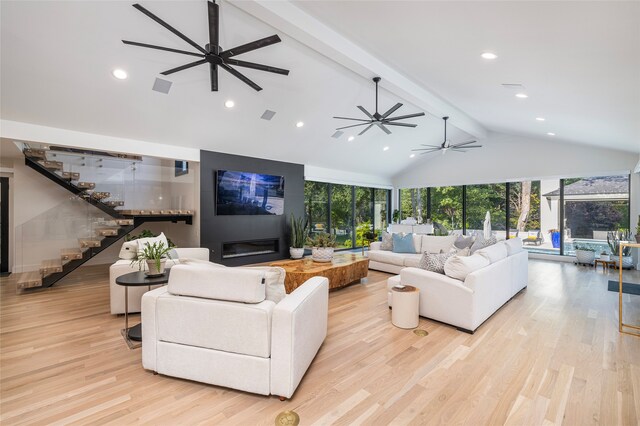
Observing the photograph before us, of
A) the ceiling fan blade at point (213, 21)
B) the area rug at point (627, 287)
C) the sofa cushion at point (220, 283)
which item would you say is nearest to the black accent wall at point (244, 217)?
the ceiling fan blade at point (213, 21)

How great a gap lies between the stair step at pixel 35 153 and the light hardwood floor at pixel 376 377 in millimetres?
3045

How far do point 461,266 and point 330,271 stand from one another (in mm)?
1956

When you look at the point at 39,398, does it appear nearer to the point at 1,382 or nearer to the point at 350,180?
the point at 1,382

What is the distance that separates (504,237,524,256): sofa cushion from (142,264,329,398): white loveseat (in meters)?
3.52

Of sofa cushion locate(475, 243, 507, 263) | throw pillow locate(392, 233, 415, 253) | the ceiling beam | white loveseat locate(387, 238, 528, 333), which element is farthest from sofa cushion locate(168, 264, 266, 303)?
throw pillow locate(392, 233, 415, 253)

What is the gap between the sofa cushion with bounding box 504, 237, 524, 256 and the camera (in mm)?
4438

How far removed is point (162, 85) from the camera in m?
4.39

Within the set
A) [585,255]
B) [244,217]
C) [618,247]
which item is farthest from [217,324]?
[618,247]

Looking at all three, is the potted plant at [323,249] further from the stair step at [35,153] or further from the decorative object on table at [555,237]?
the decorative object on table at [555,237]

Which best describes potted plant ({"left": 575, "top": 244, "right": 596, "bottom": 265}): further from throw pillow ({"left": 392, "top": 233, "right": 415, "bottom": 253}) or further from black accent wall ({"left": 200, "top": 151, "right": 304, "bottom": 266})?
black accent wall ({"left": 200, "top": 151, "right": 304, "bottom": 266})

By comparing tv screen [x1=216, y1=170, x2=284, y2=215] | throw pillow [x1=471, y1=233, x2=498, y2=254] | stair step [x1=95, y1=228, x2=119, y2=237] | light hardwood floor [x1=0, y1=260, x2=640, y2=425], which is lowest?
light hardwood floor [x1=0, y1=260, x2=640, y2=425]

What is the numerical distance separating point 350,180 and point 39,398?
27.6 ft

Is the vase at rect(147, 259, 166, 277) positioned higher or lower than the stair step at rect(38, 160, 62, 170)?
lower

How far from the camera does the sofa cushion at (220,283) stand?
2.21m
